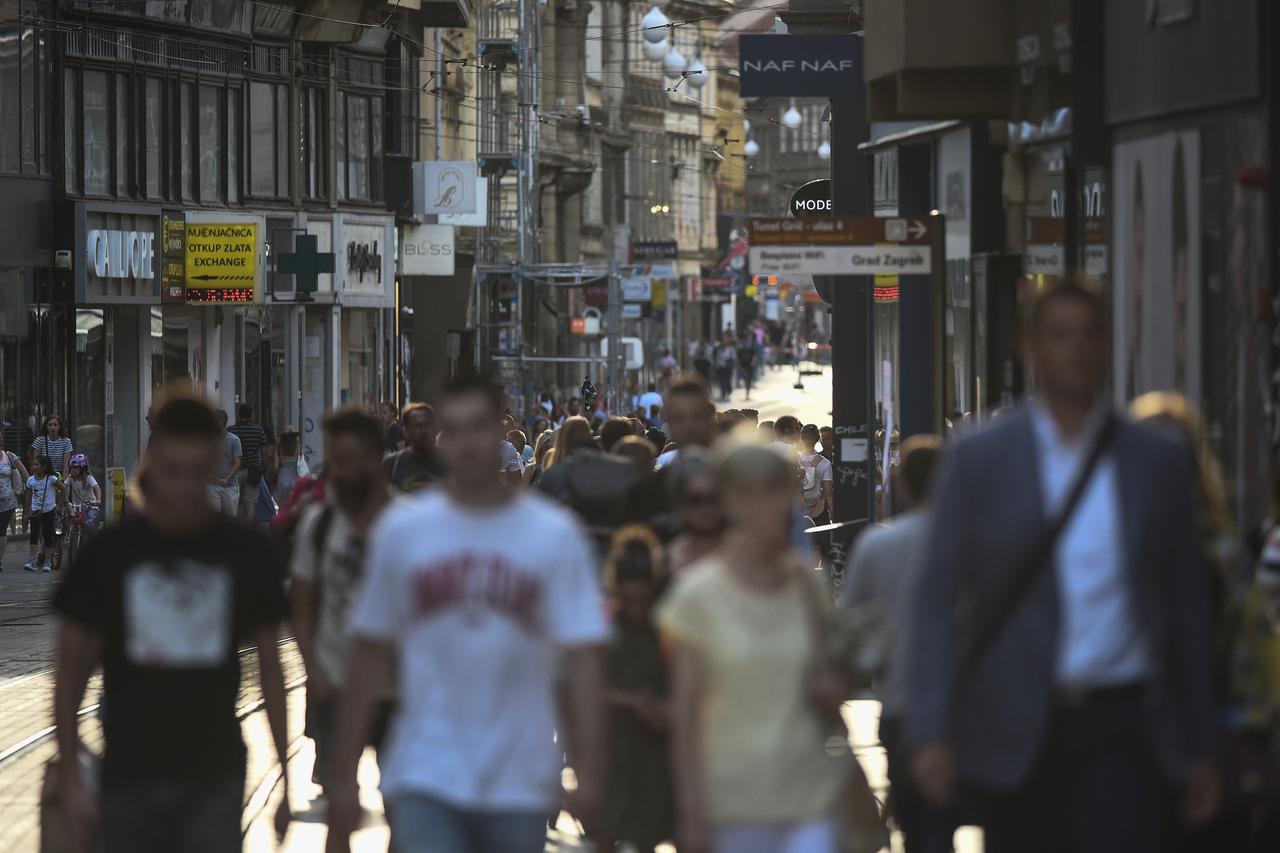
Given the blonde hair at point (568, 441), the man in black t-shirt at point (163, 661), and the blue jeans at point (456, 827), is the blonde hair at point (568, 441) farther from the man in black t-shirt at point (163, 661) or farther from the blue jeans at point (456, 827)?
the blue jeans at point (456, 827)

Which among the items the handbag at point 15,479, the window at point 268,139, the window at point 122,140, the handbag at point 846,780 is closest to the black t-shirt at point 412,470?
the handbag at point 846,780

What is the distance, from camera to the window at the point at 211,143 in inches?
1558

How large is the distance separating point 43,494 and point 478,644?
22595mm

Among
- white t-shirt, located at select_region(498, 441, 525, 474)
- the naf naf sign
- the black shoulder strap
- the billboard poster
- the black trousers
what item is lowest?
the black trousers

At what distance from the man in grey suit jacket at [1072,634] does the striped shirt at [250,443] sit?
22.7 m

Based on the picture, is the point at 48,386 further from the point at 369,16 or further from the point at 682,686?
the point at 682,686

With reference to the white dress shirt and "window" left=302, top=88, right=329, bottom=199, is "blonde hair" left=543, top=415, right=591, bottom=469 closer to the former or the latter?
the white dress shirt

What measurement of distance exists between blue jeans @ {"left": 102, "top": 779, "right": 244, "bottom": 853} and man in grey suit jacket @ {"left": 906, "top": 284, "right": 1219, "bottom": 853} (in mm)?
2067

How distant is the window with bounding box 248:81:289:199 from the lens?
40875 millimetres

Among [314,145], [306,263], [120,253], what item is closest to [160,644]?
[120,253]

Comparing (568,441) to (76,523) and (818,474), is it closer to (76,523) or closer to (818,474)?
(818,474)

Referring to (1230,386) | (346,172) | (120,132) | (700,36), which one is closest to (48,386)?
(120,132)

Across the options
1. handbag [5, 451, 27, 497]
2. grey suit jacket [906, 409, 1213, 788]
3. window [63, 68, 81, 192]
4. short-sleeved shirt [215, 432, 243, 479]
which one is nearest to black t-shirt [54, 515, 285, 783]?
grey suit jacket [906, 409, 1213, 788]

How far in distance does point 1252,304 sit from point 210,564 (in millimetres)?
4553
